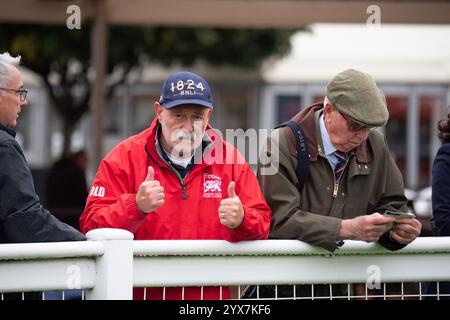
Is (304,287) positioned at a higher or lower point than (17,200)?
lower

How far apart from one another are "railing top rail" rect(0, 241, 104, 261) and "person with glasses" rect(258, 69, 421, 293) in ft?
2.95

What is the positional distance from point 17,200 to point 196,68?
64.0ft

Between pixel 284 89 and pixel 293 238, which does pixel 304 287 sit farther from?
pixel 284 89

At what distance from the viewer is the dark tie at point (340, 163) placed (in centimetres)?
379

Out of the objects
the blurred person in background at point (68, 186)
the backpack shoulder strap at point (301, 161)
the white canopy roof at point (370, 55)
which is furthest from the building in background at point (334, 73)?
the backpack shoulder strap at point (301, 161)

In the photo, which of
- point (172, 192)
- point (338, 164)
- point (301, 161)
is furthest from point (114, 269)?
point (338, 164)

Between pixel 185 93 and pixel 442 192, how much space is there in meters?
1.22

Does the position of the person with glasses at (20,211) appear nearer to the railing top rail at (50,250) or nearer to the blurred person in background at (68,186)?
the railing top rail at (50,250)

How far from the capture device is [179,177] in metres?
3.60

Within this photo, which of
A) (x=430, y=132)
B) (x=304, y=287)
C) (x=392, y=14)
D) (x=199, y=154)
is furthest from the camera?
(x=430, y=132)

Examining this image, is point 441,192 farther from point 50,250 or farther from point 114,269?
point 50,250

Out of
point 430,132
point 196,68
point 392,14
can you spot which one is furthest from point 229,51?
point 392,14

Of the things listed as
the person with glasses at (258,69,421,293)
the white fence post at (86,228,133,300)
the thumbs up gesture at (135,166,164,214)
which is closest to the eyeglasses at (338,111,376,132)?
the person with glasses at (258,69,421,293)

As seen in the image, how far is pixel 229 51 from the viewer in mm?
21562
